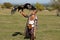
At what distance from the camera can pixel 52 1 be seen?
5869 cm

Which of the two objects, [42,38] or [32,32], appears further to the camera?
[42,38]

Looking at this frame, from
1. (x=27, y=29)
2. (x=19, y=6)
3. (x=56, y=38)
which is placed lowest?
(x=56, y=38)

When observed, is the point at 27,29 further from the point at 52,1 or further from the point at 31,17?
the point at 52,1

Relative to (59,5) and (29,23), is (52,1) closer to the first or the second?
(59,5)

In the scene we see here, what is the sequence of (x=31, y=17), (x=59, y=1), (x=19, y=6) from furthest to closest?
(x=59, y=1) < (x=31, y=17) < (x=19, y=6)

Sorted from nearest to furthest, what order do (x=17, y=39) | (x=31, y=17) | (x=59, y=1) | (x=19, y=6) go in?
(x=19, y=6)
(x=31, y=17)
(x=17, y=39)
(x=59, y=1)

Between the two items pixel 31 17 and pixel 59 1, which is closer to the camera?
pixel 31 17

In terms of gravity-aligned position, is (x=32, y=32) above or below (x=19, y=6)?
below

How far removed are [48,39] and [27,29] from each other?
3.61 m

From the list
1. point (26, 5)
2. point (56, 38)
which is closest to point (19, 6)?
point (26, 5)

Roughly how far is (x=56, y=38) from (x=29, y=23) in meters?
4.41

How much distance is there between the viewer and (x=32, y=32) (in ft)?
33.2

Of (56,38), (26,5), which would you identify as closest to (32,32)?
(26,5)

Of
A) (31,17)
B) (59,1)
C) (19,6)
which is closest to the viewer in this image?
(19,6)
